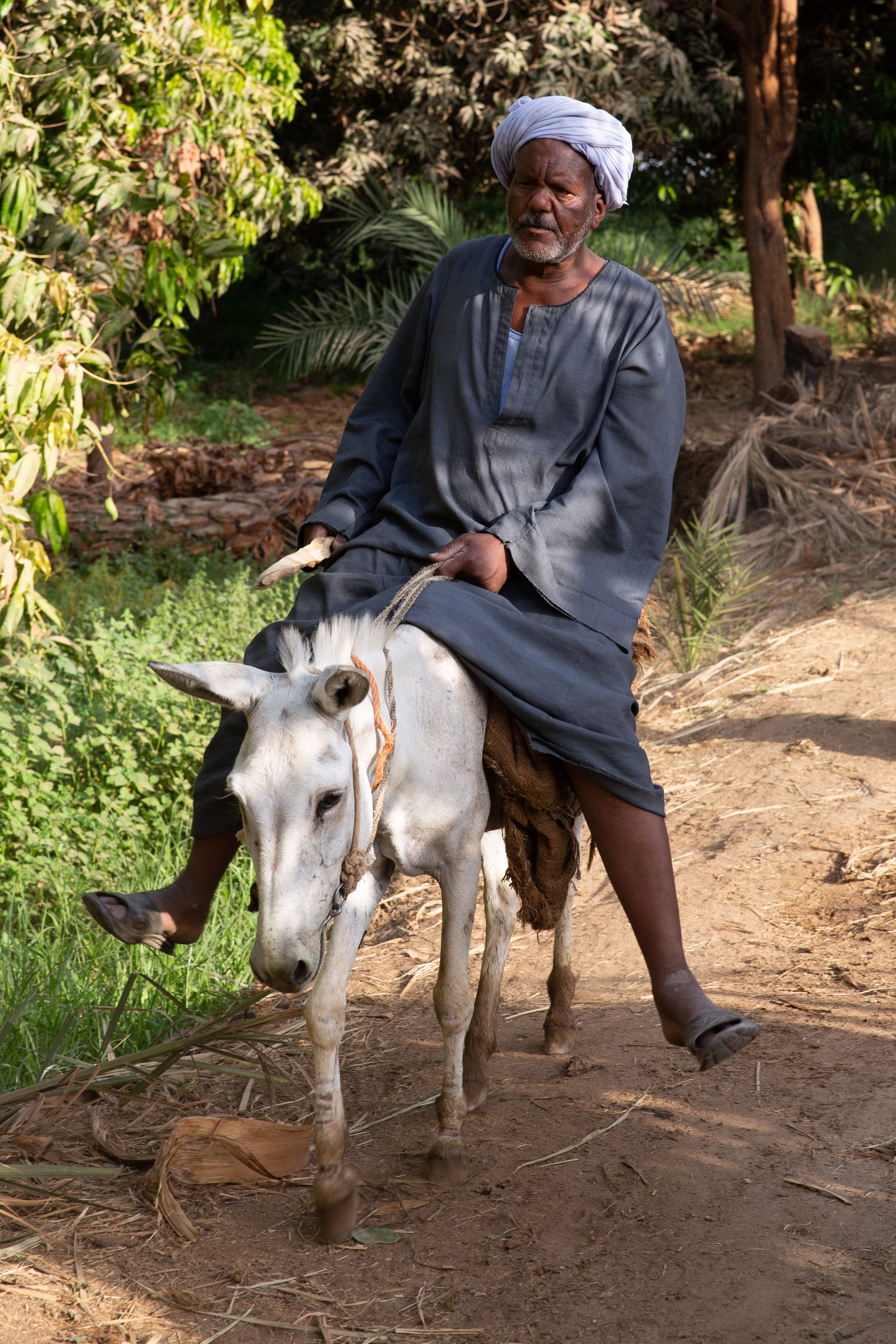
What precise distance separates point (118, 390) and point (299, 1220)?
4.27 meters

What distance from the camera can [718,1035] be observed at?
2.32 metres

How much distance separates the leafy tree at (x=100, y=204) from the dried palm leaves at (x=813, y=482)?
3339 mm

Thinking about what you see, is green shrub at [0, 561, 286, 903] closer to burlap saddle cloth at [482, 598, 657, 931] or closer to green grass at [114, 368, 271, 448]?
burlap saddle cloth at [482, 598, 657, 931]

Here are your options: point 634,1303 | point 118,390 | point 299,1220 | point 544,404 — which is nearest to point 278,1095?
point 299,1220

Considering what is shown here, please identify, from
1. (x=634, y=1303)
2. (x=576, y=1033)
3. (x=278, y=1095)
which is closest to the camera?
(x=634, y=1303)

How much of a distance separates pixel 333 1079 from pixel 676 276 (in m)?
8.14

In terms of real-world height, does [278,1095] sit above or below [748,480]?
below

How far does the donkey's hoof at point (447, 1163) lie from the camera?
2584 mm

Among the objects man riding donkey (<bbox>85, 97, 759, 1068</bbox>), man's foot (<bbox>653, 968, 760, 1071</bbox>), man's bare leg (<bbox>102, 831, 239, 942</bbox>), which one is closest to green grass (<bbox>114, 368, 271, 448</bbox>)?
man riding donkey (<bbox>85, 97, 759, 1068</bbox>)

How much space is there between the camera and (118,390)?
18.4 feet

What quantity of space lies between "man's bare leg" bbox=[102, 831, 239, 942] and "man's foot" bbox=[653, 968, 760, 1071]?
1006 mm

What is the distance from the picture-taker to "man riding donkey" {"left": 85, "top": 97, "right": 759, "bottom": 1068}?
2.51 metres

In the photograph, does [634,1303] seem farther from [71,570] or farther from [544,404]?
[71,570]

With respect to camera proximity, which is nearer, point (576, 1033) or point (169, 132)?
point (576, 1033)
